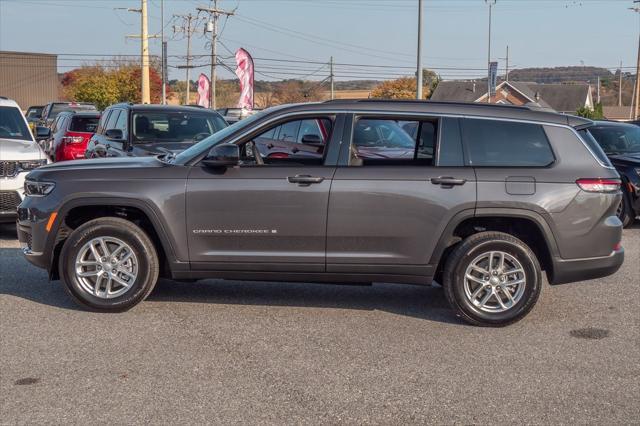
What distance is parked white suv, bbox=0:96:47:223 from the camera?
10422mm

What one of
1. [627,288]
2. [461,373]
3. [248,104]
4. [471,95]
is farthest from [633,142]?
[471,95]

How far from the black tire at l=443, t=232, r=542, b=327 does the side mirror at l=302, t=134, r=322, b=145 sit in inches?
84.8

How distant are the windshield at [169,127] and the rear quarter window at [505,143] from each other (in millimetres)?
6709

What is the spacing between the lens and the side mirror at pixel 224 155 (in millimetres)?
6484

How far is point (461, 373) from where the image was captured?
5426 millimetres

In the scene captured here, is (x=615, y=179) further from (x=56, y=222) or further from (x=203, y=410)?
(x=56, y=222)

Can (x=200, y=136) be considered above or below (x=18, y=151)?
above

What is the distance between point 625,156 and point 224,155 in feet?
28.4

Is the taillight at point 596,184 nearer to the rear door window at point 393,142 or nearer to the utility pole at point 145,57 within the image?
the rear door window at point 393,142

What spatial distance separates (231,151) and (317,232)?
3.25ft

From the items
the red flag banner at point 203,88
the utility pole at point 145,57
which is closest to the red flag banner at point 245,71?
the red flag banner at point 203,88

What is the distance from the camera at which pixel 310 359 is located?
18.6 ft

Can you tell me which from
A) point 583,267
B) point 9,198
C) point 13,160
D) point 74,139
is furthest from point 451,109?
point 74,139

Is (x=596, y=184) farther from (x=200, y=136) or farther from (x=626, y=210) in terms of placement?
(x=200, y=136)
